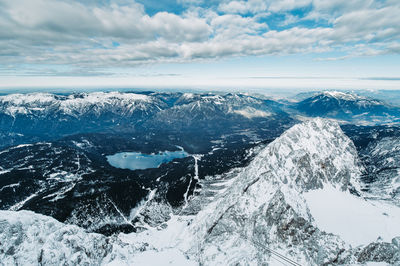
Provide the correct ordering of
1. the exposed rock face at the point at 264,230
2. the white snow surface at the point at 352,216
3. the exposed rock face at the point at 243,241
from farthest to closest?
1. the white snow surface at the point at 352,216
2. the exposed rock face at the point at 264,230
3. the exposed rock face at the point at 243,241

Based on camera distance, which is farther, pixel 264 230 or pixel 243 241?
pixel 243 241

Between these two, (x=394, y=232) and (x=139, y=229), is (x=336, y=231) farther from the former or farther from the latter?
(x=139, y=229)

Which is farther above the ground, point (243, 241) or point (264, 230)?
point (264, 230)

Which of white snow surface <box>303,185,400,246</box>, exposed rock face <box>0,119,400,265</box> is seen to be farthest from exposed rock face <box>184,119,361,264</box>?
white snow surface <box>303,185,400,246</box>

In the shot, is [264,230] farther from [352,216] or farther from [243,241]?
[352,216]

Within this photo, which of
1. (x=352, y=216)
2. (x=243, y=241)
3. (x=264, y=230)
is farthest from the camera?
(x=352, y=216)

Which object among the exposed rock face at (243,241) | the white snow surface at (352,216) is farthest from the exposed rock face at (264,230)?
the white snow surface at (352,216)

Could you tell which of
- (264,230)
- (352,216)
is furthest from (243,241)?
(352,216)

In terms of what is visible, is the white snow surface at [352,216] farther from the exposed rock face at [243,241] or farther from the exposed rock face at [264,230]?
the exposed rock face at [264,230]
